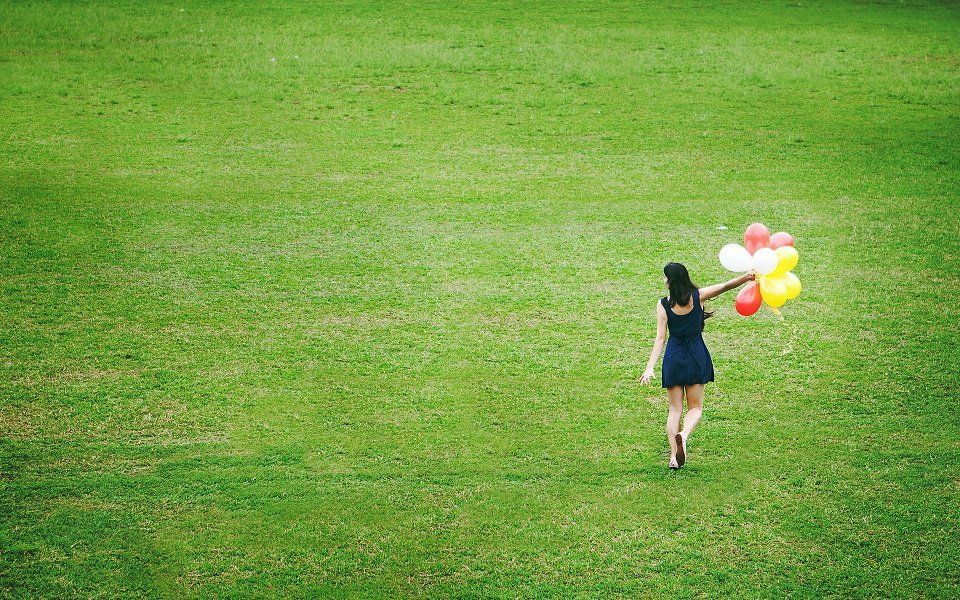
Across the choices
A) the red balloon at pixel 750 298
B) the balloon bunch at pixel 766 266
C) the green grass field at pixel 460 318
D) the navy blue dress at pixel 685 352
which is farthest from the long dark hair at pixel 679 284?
the green grass field at pixel 460 318

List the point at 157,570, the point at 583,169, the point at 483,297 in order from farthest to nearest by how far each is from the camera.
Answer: the point at 583,169
the point at 483,297
the point at 157,570

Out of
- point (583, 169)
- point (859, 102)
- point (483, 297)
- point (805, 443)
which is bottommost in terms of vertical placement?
point (805, 443)

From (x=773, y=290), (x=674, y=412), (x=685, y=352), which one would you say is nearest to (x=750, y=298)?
(x=773, y=290)

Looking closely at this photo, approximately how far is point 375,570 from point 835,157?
11327 millimetres

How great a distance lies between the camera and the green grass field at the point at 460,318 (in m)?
5.94

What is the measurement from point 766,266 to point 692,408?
1.33 m

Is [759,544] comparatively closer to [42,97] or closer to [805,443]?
[805,443]

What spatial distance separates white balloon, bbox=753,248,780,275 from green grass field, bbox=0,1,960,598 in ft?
5.14

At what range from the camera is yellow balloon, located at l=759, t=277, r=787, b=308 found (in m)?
6.50

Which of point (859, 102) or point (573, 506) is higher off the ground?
point (859, 102)

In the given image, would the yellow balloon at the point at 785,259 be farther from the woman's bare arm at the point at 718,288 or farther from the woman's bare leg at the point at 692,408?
the woman's bare leg at the point at 692,408

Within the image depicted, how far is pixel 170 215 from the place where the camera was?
11523 mm

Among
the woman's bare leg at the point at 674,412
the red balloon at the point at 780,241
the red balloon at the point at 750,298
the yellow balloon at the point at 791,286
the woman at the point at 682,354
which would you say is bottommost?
the woman's bare leg at the point at 674,412


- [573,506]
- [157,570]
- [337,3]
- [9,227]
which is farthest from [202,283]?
[337,3]
